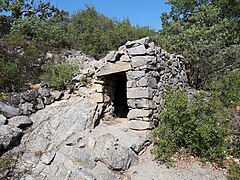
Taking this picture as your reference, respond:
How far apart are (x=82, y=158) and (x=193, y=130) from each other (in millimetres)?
2595

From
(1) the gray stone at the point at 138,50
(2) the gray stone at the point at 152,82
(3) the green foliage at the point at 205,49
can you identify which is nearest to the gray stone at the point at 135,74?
(2) the gray stone at the point at 152,82

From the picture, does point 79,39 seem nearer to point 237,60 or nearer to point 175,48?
point 175,48

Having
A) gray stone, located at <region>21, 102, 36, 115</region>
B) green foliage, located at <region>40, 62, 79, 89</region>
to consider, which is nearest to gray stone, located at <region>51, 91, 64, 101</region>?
green foliage, located at <region>40, 62, 79, 89</region>

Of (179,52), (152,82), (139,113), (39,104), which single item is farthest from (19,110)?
(179,52)

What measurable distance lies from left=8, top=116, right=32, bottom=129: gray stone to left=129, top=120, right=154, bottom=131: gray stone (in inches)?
109

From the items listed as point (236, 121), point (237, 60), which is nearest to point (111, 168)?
point (236, 121)

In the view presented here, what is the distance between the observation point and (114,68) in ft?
19.8

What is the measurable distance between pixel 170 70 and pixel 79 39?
7.67 m

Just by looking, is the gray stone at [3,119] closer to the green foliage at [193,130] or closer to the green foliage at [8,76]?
the green foliage at [8,76]

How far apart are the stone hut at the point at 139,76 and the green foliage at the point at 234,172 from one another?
85.1 inches

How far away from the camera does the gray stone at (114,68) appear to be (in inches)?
233

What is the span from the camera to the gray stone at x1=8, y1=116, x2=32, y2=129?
16.4 feet

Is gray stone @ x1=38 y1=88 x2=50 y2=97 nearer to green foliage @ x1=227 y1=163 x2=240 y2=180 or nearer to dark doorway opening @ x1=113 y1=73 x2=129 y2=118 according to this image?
dark doorway opening @ x1=113 y1=73 x2=129 y2=118

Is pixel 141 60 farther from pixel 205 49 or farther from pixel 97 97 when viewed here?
pixel 205 49
